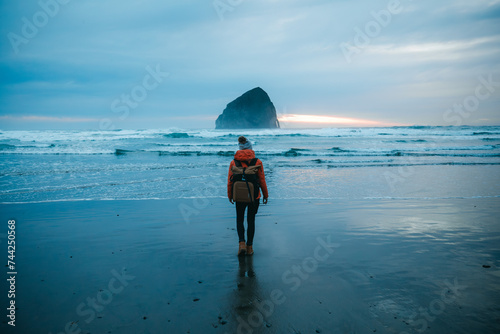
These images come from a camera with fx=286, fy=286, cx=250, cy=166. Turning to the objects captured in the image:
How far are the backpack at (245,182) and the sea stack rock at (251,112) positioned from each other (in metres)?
118

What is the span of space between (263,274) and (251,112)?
121595mm

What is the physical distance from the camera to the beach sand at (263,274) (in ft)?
9.98

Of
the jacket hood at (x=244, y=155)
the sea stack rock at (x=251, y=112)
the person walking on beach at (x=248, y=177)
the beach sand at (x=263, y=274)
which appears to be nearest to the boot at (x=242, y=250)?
the person walking on beach at (x=248, y=177)

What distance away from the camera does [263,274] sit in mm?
4066

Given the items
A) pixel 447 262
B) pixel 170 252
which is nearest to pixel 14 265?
pixel 170 252

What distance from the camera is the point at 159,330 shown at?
292cm

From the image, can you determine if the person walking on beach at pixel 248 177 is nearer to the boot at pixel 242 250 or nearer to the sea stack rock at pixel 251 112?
the boot at pixel 242 250

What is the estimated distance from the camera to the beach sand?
3043mm

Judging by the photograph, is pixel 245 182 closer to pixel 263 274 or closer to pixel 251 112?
pixel 263 274

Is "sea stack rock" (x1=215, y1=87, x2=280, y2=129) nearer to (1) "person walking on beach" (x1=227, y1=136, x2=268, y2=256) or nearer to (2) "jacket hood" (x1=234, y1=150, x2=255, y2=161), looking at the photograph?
(1) "person walking on beach" (x1=227, y1=136, x2=268, y2=256)

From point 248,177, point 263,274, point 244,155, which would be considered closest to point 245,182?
point 248,177

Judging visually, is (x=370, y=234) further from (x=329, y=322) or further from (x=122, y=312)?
(x=122, y=312)

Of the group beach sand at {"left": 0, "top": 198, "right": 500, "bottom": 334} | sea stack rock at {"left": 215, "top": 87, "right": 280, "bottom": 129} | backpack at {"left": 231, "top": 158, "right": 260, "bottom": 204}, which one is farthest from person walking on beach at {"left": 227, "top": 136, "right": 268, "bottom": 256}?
sea stack rock at {"left": 215, "top": 87, "right": 280, "bottom": 129}

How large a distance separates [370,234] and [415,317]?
8.76ft
